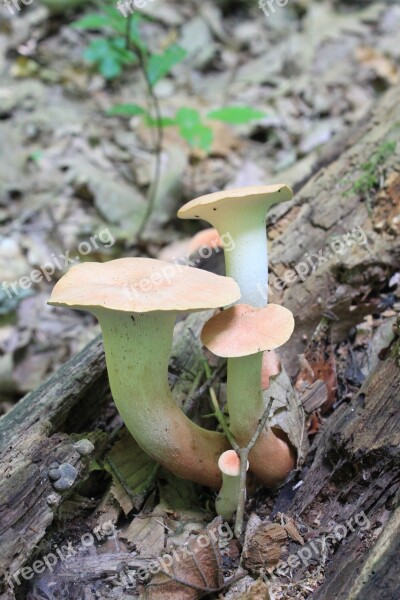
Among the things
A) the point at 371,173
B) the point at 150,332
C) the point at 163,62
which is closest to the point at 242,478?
the point at 150,332

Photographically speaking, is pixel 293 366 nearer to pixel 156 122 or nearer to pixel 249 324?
pixel 249 324

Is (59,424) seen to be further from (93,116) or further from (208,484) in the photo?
(93,116)

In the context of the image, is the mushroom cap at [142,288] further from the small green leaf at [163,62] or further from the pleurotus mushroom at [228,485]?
the small green leaf at [163,62]

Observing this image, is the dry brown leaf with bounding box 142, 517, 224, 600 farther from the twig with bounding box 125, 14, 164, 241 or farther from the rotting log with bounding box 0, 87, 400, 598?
the twig with bounding box 125, 14, 164, 241

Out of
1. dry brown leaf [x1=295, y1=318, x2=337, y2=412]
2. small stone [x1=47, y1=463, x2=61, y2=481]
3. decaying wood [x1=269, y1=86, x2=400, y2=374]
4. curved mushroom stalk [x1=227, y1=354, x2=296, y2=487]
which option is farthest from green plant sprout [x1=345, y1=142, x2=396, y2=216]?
small stone [x1=47, y1=463, x2=61, y2=481]

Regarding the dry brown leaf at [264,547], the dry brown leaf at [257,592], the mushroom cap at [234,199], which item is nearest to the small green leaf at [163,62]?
the mushroom cap at [234,199]

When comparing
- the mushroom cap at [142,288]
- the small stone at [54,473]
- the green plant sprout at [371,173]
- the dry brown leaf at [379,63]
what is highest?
the mushroom cap at [142,288]

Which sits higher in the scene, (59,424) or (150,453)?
(59,424)

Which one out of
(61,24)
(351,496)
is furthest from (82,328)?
(61,24)
